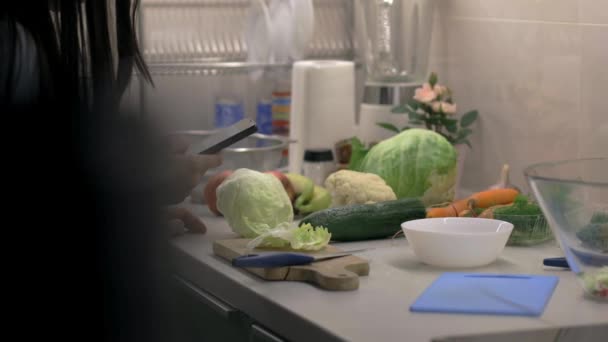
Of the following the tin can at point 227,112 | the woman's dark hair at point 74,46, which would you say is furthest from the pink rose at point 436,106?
the woman's dark hair at point 74,46

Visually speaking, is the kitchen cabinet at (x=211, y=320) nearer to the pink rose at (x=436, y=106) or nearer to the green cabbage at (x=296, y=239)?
the green cabbage at (x=296, y=239)

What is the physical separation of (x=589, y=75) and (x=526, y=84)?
0.68 feet

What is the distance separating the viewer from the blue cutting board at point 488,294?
4.06 feet

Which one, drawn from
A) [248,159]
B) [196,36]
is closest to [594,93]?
Result: [248,159]

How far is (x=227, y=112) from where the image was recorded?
2445 mm

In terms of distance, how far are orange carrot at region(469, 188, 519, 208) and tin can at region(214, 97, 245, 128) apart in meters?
0.84

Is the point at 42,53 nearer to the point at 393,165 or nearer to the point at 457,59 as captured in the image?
the point at 393,165

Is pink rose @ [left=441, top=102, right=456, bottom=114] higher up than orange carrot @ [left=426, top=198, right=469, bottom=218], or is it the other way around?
pink rose @ [left=441, top=102, right=456, bottom=114]

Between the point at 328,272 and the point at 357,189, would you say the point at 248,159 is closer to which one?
the point at 357,189

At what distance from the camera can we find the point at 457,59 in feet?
7.36

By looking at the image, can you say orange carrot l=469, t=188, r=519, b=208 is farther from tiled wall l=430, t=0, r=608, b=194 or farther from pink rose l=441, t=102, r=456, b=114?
pink rose l=441, t=102, r=456, b=114

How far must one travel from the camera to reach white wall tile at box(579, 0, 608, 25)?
5.73ft

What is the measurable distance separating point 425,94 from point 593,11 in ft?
1.41

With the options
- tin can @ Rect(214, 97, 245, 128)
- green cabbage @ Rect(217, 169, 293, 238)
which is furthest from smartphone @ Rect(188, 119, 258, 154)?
tin can @ Rect(214, 97, 245, 128)
